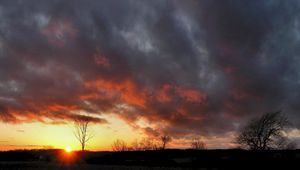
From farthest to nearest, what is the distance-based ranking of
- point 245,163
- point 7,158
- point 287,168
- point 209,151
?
point 7,158 → point 209,151 → point 245,163 → point 287,168

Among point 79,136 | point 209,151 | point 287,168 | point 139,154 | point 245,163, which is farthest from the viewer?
point 79,136

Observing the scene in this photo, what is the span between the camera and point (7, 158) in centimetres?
9675

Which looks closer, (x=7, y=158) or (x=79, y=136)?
(x=7, y=158)

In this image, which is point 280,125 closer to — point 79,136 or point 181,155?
point 181,155

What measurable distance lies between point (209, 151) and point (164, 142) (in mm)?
54474

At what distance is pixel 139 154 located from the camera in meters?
83.6

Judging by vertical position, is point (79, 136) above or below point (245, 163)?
above

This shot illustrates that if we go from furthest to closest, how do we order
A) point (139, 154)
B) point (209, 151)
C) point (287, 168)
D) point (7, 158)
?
point (7, 158) < point (139, 154) < point (209, 151) < point (287, 168)

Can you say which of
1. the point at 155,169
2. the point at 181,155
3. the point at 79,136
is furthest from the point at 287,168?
the point at 79,136

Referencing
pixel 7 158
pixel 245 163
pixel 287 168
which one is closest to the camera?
pixel 287 168

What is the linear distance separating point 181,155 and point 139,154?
11.0 m

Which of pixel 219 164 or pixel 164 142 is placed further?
pixel 164 142

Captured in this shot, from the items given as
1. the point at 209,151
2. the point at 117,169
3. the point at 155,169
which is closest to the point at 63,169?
the point at 117,169

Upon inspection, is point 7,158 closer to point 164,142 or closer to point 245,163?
point 164,142
